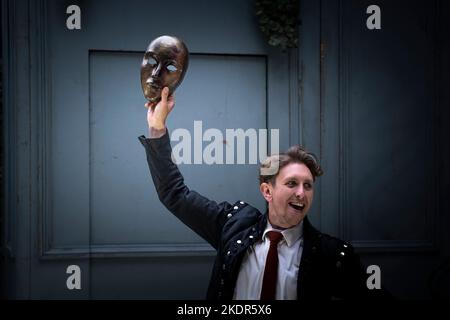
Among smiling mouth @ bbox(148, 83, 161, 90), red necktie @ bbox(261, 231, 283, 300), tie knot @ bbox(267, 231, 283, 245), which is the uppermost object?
smiling mouth @ bbox(148, 83, 161, 90)

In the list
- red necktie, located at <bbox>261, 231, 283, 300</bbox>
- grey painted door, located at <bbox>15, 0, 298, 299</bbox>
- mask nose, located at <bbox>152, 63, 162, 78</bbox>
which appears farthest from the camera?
grey painted door, located at <bbox>15, 0, 298, 299</bbox>

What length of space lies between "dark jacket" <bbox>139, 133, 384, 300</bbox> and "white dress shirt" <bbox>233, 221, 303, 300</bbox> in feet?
0.07

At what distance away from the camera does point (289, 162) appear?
1.49 m

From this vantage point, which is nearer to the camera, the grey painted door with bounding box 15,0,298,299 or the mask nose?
the mask nose

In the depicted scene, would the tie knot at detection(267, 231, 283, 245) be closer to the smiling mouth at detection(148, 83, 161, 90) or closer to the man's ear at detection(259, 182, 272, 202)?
the man's ear at detection(259, 182, 272, 202)

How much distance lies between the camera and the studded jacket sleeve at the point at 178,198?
1529 mm

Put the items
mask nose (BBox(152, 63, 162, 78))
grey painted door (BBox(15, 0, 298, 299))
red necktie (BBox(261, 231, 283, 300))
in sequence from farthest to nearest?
1. grey painted door (BBox(15, 0, 298, 299))
2. mask nose (BBox(152, 63, 162, 78))
3. red necktie (BBox(261, 231, 283, 300))

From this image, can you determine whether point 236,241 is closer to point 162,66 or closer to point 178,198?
point 178,198

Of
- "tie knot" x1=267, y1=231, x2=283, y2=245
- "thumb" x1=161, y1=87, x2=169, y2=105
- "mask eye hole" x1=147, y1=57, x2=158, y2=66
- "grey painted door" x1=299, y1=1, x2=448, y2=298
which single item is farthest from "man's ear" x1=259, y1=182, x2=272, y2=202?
"mask eye hole" x1=147, y1=57, x2=158, y2=66

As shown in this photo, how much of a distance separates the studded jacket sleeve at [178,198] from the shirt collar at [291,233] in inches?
6.6

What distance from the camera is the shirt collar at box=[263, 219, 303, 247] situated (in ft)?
4.77

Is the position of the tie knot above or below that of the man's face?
below

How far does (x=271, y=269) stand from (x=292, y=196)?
0.24m
